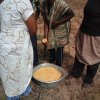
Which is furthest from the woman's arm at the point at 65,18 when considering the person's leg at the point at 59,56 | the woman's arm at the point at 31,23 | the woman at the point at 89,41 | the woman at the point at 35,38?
the woman's arm at the point at 31,23

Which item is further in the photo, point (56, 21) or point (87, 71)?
point (87, 71)

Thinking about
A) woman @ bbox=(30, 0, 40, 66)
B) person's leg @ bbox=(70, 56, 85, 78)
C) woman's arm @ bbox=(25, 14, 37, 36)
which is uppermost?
woman's arm @ bbox=(25, 14, 37, 36)

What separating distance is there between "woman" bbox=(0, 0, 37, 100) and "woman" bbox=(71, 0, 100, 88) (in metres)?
0.98

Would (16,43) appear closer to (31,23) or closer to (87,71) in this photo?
(31,23)

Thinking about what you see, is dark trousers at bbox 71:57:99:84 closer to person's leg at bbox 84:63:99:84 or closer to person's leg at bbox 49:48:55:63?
person's leg at bbox 84:63:99:84

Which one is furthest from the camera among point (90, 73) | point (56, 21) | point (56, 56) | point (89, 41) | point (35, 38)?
point (56, 56)

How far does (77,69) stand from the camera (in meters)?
4.92

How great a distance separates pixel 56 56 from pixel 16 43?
1621mm

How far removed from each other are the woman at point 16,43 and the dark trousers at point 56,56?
1.13 m

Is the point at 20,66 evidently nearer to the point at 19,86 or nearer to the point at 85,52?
the point at 19,86

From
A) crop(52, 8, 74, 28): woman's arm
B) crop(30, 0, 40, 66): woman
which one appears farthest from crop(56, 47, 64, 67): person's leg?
crop(52, 8, 74, 28): woman's arm

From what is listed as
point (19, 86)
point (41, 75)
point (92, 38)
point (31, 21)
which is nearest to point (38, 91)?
point (41, 75)

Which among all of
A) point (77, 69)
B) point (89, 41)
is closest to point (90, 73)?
point (77, 69)

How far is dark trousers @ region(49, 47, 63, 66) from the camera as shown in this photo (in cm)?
493
